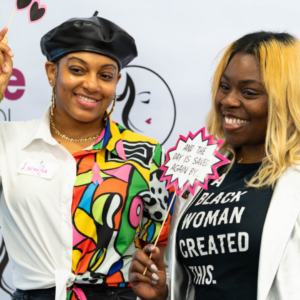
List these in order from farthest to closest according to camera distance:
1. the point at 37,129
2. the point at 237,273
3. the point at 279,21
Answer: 1. the point at 279,21
2. the point at 37,129
3. the point at 237,273

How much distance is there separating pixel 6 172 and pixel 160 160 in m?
0.57

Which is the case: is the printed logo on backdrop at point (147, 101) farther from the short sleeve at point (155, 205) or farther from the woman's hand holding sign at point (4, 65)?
the woman's hand holding sign at point (4, 65)

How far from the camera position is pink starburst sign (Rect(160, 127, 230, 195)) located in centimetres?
126

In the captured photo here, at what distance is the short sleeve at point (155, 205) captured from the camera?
63.2 inches

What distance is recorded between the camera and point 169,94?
214 cm

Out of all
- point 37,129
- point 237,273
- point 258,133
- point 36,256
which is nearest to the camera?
point 237,273

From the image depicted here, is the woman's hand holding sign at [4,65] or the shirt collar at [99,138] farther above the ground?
the woman's hand holding sign at [4,65]

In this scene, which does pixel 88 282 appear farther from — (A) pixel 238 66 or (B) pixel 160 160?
(A) pixel 238 66

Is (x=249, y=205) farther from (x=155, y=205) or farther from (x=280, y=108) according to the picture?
(x=155, y=205)

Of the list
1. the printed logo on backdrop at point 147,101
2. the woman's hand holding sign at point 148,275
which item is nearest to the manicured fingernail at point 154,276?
the woman's hand holding sign at point 148,275

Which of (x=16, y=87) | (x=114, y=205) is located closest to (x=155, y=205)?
(x=114, y=205)

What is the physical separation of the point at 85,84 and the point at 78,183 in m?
0.36

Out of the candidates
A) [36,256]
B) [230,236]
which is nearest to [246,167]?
[230,236]

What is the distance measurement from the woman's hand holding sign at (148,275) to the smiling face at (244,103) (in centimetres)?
43
